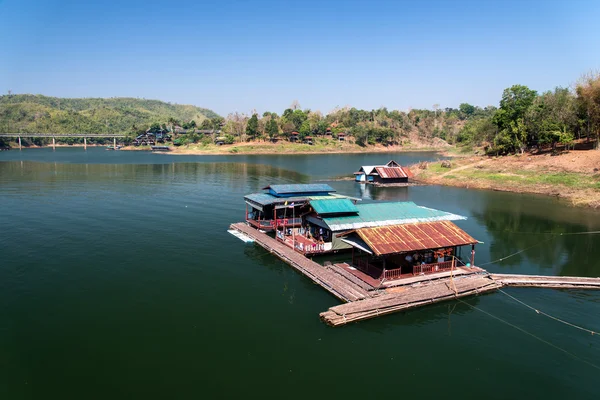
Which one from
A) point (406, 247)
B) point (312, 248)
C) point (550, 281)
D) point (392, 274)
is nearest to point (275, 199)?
point (312, 248)

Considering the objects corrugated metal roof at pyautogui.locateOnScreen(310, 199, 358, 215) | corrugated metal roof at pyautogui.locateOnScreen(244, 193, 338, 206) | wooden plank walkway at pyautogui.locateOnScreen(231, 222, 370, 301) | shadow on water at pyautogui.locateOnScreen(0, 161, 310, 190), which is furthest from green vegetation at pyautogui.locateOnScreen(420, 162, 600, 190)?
wooden plank walkway at pyautogui.locateOnScreen(231, 222, 370, 301)

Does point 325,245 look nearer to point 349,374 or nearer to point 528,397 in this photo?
point 349,374

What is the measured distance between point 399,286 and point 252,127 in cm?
16897

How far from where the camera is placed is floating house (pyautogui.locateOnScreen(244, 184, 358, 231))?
44.3 metres

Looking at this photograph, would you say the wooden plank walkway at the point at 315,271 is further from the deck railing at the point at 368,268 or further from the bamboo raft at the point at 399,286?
the deck railing at the point at 368,268

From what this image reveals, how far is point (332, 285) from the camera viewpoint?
30078 millimetres

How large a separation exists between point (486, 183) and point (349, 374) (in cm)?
7072

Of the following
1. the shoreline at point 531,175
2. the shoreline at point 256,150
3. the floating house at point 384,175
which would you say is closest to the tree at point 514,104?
the shoreline at point 531,175

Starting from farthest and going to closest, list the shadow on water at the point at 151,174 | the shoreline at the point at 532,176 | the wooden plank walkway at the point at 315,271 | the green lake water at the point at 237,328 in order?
the shadow on water at the point at 151,174, the shoreline at the point at 532,176, the wooden plank walkway at the point at 315,271, the green lake water at the point at 237,328

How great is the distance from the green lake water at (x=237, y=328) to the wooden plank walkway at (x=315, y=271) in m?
0.96

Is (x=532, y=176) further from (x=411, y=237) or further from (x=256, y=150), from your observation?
(x=256, y=150)

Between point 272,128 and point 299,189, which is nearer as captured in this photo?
point 299,189

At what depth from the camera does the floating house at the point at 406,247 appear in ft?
100

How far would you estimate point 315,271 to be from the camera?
32906 millimetres
